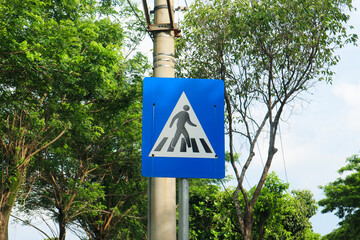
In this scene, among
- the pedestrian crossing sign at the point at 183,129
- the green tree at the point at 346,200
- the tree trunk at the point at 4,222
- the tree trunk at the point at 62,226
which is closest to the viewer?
the pedestrian crossing sign at the point at 183,129

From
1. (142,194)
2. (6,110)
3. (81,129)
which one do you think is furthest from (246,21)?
(142,194)

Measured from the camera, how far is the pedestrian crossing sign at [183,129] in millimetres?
3605

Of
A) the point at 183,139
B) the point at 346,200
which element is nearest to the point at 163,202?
the point at 183,139

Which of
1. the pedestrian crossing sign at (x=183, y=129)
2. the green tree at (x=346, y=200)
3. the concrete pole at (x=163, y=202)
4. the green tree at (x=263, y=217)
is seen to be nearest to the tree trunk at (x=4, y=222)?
the green tree at (x=263, y=217)

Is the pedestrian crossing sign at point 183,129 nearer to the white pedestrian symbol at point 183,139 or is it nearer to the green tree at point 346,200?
the white pedestrian symbol at point 183,139

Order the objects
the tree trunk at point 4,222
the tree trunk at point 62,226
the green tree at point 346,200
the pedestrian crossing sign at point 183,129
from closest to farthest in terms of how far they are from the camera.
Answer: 1. the pedestrian crossing sign at point 183,129
2. the tree trunk at point 4,222
3. the tree trunk at point 62,226
4. the green tree at point 346,200

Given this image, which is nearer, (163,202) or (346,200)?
(163,202)

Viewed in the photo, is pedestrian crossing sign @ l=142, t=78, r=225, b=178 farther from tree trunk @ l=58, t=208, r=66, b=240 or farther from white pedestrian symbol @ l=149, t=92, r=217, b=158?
tree trunk @ l=58, t=208, r=66, b=240

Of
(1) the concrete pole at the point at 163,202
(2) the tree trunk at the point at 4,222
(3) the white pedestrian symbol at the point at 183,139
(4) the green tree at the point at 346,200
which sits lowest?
(1) the concrete pole at the point at 163,202

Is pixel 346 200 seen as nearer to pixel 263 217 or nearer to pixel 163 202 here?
pixel 263 217

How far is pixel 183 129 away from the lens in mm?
3674

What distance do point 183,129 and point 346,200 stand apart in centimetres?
2965

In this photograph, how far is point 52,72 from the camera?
44.0 feet

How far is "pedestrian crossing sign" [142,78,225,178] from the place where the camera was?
3.61 metres
